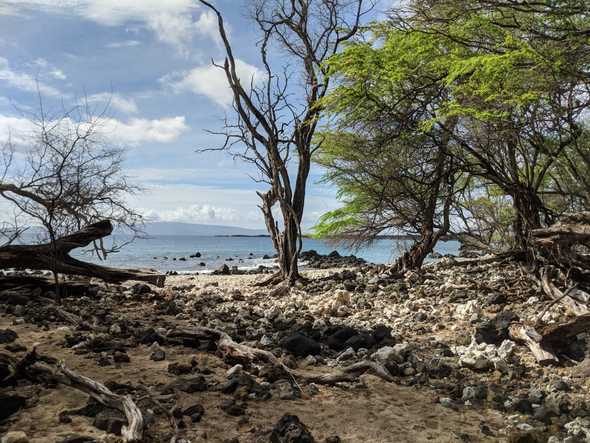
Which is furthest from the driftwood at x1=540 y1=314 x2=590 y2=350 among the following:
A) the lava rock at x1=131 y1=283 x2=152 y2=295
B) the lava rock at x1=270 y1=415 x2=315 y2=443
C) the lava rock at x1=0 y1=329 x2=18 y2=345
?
the lava rock at x1=131 y1=283 x2=152 y2=295

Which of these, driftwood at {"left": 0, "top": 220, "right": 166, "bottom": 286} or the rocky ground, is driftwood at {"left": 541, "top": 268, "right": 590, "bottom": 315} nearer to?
the rocky ground

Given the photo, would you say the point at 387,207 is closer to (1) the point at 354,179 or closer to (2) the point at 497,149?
Answer: (1) the point at 354,179

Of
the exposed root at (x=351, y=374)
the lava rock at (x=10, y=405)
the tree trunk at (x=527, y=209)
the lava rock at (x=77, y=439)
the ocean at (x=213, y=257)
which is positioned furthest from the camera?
the ocean at (x=213, y=257)

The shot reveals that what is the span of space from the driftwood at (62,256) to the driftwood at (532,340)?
285 inches

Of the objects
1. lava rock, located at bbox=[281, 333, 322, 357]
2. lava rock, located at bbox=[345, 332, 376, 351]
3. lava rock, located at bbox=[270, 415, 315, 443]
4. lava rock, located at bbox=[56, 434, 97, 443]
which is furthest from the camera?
lava rock, located at bbox=[345, 332, 376, 351]

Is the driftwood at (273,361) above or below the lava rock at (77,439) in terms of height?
above

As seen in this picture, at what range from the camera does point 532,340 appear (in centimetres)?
593

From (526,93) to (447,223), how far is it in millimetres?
5368

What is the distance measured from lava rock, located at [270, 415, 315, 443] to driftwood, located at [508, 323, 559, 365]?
3188mm

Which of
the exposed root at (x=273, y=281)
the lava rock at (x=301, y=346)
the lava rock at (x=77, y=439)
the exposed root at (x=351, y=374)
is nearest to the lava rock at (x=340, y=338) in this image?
the lava rock at (x=301, y=346)

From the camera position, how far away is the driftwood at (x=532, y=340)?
553cm

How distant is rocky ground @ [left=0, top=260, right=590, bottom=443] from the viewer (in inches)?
152

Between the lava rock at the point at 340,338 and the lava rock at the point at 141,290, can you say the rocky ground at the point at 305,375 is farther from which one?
the lava rock at the point at 141,290

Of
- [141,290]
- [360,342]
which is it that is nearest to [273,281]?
[141,290]
